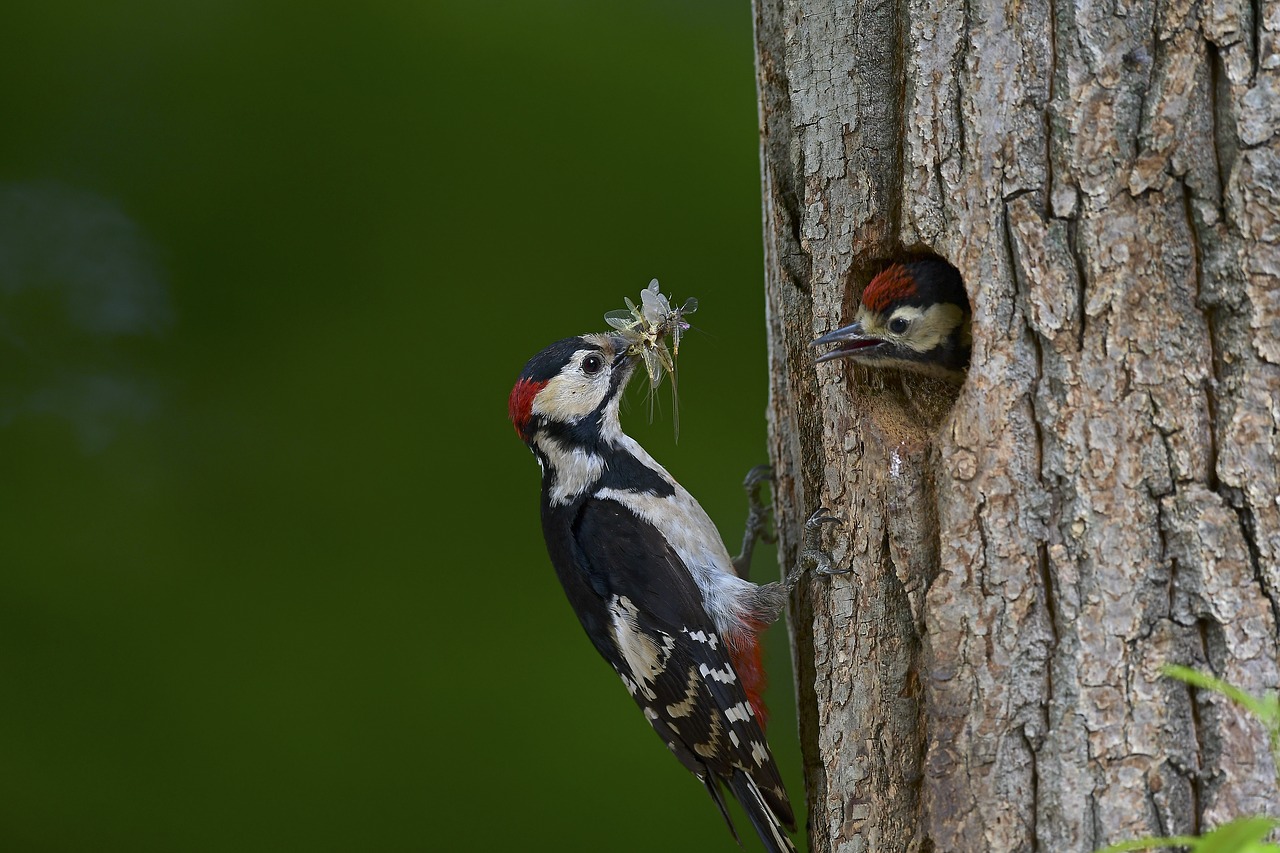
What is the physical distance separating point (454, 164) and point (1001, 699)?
2275 mm

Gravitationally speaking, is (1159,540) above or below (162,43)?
below

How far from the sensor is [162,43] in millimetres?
3043

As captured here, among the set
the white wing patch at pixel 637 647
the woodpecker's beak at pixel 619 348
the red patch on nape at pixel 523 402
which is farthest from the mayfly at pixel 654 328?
the white wing patch at pixel 637 647

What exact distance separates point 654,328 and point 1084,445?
59.9 inches

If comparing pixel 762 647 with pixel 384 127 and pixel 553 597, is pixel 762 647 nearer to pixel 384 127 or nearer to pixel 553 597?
pixel 553 597

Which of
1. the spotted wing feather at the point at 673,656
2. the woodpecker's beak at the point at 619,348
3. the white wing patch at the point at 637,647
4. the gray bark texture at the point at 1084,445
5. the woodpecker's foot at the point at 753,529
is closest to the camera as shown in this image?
the gray bark texture at the point at 1084,445

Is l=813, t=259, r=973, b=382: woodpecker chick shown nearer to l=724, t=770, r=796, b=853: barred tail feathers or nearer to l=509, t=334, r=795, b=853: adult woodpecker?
l=509, t=334, r=795, b=853: adult woodpecker

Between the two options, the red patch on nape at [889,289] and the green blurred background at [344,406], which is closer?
the red patch on nape at [889,289]

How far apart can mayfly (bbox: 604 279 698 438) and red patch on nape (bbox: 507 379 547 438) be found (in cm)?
26

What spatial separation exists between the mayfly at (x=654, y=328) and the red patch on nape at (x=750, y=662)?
532 millimetres

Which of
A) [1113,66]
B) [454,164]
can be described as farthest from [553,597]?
[1113,66]

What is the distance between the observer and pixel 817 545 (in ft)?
7.06

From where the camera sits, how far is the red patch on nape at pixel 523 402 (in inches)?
116

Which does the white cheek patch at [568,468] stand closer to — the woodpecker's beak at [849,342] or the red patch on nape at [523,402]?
the red patch on nape at [523,402]
